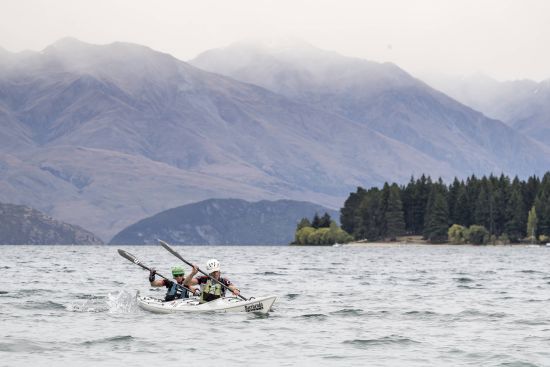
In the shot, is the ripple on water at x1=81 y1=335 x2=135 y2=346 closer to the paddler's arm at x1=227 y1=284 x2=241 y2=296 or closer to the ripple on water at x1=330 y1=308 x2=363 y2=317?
the paddler's arm at x1=227 y1=284 x2=241 y2=296

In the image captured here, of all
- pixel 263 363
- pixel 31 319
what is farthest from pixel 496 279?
pixel 263 363

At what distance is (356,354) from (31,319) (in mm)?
18281

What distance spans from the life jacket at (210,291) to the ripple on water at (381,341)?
1002cm

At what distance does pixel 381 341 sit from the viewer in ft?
143

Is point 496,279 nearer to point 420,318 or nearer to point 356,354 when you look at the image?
point 420,318

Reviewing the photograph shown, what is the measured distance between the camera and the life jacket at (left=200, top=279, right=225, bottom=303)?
5184 centimetres

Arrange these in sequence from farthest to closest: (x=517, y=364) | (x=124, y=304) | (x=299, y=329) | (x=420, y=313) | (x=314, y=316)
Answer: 1. (x=124, y=304)
2. (x=420, y=313)
3. (x=314, y=316)
4. (x=299, y=329)
5. (x=517, y=364)

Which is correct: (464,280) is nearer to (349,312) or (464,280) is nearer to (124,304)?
(349,312)

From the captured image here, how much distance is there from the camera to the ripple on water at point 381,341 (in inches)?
1686

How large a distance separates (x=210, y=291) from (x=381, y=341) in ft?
36.2

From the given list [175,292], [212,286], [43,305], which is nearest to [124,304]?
[175,292]

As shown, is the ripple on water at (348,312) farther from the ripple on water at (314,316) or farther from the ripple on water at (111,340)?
the ripple on water at (111,340)

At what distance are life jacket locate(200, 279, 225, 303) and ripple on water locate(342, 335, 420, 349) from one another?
10.0 m

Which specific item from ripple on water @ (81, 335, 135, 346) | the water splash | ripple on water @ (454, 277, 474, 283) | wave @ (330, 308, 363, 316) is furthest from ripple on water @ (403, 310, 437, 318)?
ripple on water @ (454, 277, 474, 283)
